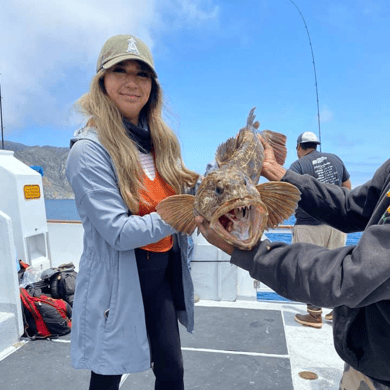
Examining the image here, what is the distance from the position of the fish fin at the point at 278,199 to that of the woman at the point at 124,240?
1.95 ft

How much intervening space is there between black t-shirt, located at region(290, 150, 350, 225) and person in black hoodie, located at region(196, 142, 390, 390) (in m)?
2.90

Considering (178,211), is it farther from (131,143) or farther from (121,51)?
(121,51)

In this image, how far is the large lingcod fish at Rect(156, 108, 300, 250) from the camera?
1371 millimetres

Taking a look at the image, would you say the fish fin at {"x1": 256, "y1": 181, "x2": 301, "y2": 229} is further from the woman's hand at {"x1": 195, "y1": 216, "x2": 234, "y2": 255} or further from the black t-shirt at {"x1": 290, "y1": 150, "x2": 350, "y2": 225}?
the black t-shirt at {"x1": 290, "y1": 150, "x2": 350, "y2": 225}

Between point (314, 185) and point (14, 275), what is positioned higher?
point (314, 185)

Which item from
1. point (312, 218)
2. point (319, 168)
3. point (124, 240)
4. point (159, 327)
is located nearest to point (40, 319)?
point (159, 327)

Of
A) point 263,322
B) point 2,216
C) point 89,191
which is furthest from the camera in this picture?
point 263,322

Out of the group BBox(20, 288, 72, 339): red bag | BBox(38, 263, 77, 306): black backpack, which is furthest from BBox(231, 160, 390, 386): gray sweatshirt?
BBox(38, 263, 77, 306): black backpack

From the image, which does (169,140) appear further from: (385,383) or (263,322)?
(263,322)

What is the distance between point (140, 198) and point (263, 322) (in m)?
3.46

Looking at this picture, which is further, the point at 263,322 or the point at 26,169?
the point at 26,169

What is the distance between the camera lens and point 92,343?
1.95 meters

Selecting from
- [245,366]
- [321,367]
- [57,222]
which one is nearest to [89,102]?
[245,366]

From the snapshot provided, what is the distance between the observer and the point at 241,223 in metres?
1.39
